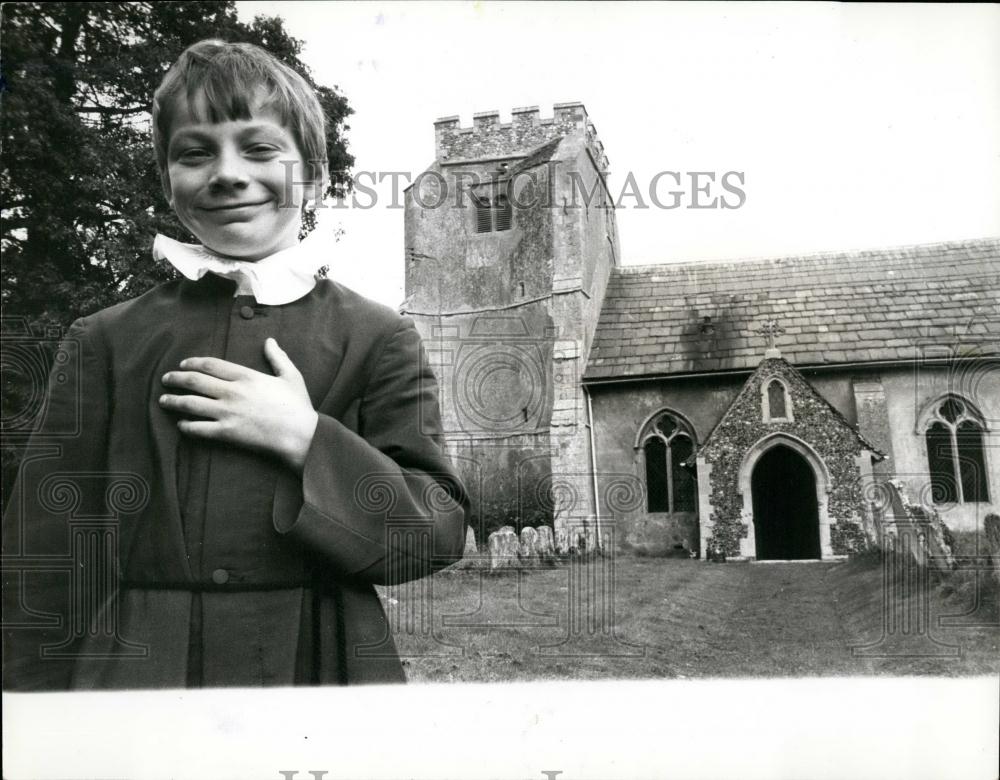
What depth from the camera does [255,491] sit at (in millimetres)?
3188

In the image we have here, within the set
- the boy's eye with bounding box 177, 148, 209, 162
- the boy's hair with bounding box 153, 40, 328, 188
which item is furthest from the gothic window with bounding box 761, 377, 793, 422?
the boy's eye with bounding box 177, 148, 209, 162

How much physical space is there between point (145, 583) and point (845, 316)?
4.14 metres

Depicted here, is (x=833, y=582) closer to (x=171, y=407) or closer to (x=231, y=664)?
(x=231, y=664)

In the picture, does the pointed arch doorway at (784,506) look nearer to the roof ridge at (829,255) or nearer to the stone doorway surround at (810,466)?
the stone doorway surround at (810,466)

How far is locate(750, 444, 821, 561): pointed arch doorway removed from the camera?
4.29m

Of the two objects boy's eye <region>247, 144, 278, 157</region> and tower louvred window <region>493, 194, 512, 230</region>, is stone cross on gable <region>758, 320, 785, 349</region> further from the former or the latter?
boy's eye <region>247, 144, 278, 157</region>

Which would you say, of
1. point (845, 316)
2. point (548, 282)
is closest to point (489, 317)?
point (548, 282)

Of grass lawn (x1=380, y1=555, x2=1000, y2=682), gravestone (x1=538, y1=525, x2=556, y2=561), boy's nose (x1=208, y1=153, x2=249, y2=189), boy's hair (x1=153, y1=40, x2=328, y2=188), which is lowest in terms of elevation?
grass lawn (x1=380, y1=555, x2=1000, y2=682)

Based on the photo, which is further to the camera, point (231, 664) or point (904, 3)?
point (904, 3)

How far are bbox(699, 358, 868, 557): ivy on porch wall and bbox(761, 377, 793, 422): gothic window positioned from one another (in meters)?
0.03

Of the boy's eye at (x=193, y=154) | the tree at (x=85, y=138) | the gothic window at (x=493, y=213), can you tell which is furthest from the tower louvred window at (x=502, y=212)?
the boy's eye at (x=193, y=154)

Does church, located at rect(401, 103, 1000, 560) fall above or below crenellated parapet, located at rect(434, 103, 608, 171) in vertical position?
below

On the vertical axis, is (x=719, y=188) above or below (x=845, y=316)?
above

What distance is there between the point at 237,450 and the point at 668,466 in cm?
252
